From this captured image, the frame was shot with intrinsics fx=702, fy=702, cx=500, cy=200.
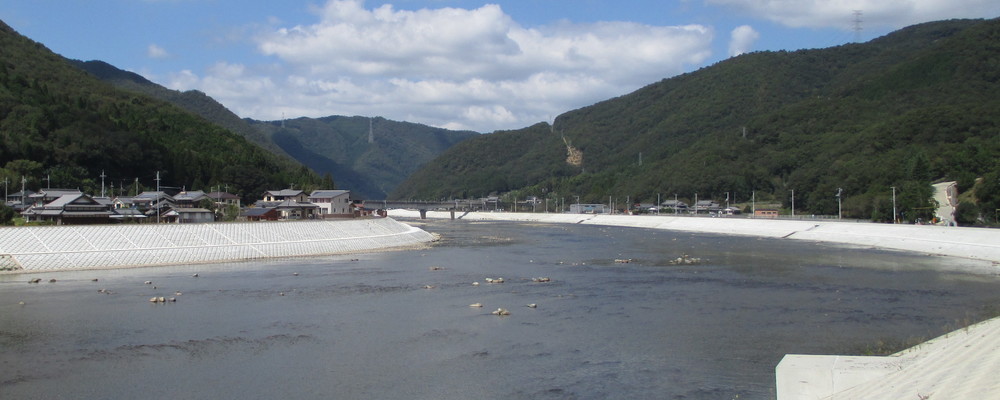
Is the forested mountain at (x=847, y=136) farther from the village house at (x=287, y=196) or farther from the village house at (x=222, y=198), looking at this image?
the village house at (x=222, y=198)

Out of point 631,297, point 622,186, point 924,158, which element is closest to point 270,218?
point 631,297

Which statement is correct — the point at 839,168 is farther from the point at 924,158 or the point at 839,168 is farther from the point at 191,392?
the point at 191,392

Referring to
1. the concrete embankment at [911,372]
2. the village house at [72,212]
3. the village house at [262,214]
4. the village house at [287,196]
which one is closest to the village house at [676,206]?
the village house at [287,196]

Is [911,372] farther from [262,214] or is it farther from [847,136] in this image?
[847,136]

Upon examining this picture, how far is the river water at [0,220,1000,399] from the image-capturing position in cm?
1500

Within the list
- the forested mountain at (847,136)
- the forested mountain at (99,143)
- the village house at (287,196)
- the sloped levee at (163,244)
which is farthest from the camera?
the forested mountain at (847,136)

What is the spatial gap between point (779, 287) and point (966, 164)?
5854 cm

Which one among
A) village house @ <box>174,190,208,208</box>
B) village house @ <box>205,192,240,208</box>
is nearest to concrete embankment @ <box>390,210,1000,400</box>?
village house @ <box>174,190,208,208</box>

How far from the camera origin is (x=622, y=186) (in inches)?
6378

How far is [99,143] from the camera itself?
78938 millimetres

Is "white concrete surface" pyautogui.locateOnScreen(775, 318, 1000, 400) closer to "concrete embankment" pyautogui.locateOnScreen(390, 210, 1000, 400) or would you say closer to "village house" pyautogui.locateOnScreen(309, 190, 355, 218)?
"concrete embankment" pyautogui.locateOnScreen(390, 210, 1000, 400)

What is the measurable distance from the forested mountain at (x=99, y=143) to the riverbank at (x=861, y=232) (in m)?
54.7

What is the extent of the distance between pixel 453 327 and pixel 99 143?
240 feet

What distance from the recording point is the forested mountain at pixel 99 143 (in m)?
71.8
